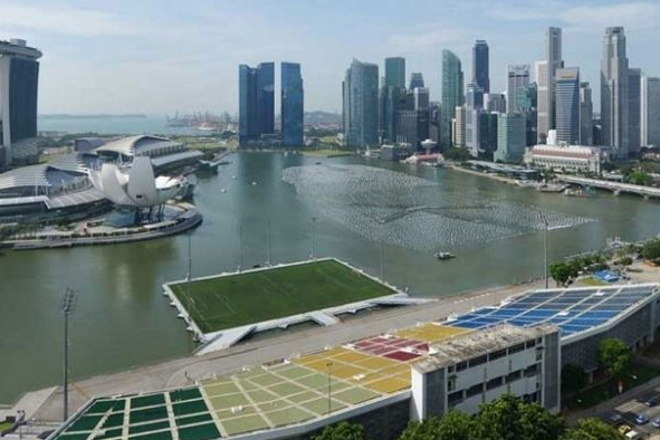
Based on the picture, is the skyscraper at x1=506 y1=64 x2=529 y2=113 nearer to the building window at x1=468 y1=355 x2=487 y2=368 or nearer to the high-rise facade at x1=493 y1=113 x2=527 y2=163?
the high-rise facade at x1=493 y1=113 x2=527 y2=163

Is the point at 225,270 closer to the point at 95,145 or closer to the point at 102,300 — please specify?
the point at 102,300

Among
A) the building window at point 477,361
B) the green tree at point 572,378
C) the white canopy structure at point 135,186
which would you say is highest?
the white canopy structure at point 135,186

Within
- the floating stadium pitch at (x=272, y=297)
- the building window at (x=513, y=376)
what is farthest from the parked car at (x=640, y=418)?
the floating stadium pitch at (x=272, y=297)

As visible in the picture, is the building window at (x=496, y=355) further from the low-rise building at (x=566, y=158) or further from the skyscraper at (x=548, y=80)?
the skyscraper at (x=548, y=80)

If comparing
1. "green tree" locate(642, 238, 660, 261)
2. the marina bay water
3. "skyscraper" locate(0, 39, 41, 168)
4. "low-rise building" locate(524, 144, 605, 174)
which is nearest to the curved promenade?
the marina bay water

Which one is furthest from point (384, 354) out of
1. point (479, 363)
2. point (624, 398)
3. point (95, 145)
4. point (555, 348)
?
point (95, 145)

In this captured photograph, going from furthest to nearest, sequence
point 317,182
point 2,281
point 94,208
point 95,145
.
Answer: point 95,145, point 317,182, point 94,208, point 2,281
